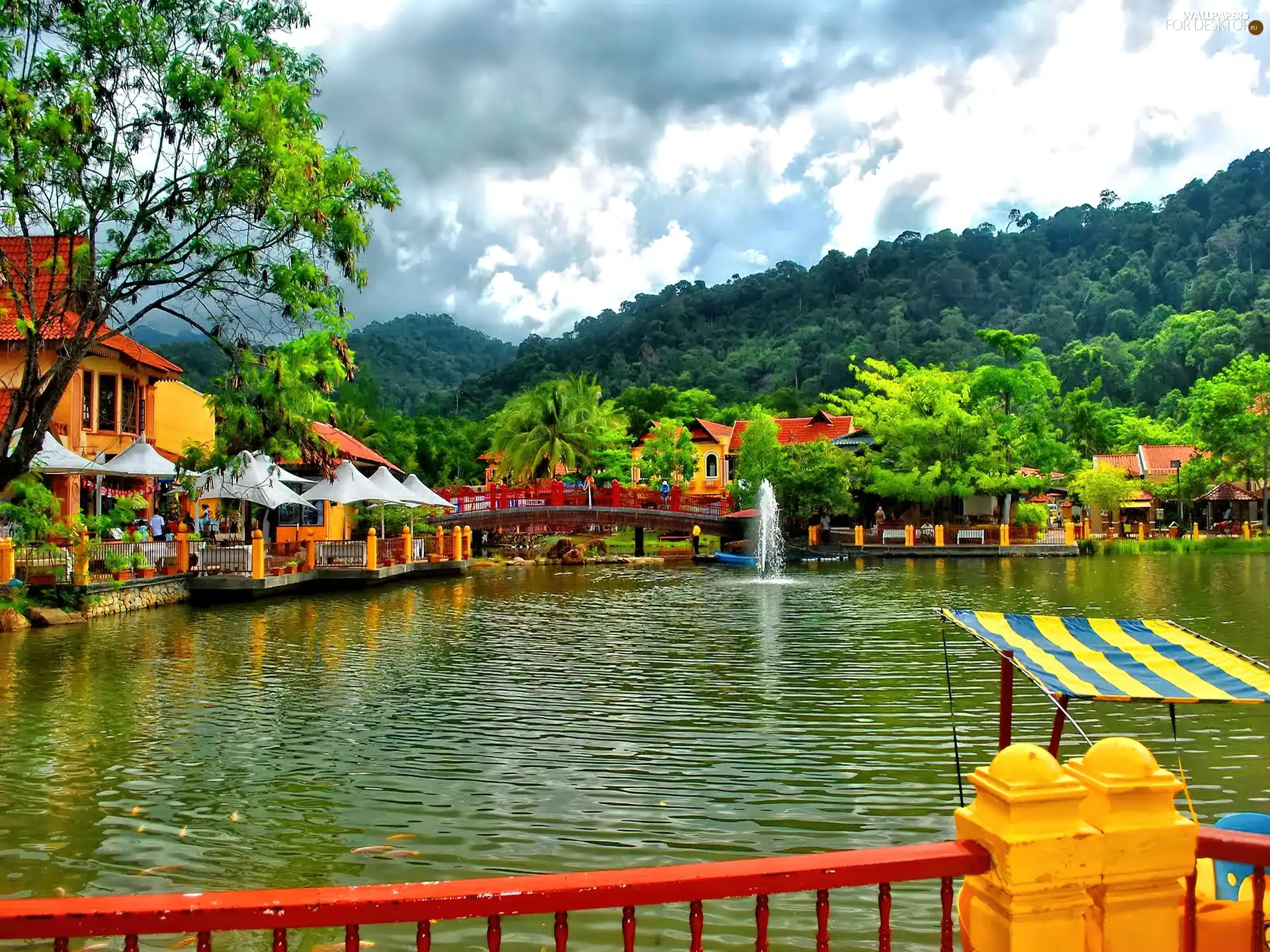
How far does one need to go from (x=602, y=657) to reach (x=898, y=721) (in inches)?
254

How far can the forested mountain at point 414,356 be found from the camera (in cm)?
6925

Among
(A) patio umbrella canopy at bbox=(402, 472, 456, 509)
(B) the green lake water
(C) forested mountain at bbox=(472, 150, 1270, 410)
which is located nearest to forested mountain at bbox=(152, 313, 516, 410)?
(C) forested mountain at bbox=(472, 150, 1270, 410)

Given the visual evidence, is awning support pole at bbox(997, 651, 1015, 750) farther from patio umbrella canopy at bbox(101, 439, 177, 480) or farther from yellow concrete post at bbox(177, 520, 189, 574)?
yellow concrete post at bbox(177, 520, 189, 574)

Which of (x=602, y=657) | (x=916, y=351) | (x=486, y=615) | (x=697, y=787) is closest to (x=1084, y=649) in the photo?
(x=697, y=787)

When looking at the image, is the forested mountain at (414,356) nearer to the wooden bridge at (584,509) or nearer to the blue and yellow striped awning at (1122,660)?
the wooden bridge at (584,509)

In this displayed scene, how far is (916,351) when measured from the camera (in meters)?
94.6

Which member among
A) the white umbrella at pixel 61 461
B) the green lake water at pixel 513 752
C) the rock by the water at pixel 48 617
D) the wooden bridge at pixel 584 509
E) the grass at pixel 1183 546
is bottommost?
the green lake water at pixel 513 752

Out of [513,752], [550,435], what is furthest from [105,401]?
[550,435]

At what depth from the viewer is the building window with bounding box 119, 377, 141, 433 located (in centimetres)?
2989

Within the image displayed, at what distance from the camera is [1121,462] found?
63625 millimetres

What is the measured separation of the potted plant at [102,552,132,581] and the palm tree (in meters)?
33.4

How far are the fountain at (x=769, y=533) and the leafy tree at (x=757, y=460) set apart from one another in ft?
1.70

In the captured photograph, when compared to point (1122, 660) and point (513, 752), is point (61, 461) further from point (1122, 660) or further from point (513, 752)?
point (1122, 660)

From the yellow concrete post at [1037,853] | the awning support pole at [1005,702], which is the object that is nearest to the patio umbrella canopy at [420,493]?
the awning support pole at [1005,702]
